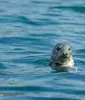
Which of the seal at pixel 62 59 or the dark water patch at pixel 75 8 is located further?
the dark water patch at pixel 75 8

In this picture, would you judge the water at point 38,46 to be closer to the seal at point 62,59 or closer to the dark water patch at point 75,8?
the dark water patch at point 75,8

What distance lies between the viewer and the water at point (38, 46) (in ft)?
39.5

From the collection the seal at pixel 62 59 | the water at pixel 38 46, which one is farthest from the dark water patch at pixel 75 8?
the seal at pixel 62 59

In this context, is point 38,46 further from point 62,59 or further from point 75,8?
point 75,8

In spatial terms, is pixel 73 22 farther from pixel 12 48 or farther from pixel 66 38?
pixel 12 48

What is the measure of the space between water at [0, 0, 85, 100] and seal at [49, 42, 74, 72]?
20 centimetres

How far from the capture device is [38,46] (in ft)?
56.5

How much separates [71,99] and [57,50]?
10.7 ft

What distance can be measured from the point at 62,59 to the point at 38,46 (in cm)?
293

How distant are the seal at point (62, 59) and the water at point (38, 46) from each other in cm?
20

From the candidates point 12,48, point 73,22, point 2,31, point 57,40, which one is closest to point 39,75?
point 12,48

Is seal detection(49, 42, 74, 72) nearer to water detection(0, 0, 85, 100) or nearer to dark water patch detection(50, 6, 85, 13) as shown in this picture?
water detection(0, 0, 85, 100)

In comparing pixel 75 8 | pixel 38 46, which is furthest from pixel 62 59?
pixel 75 8

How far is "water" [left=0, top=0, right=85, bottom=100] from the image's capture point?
1205 cm
